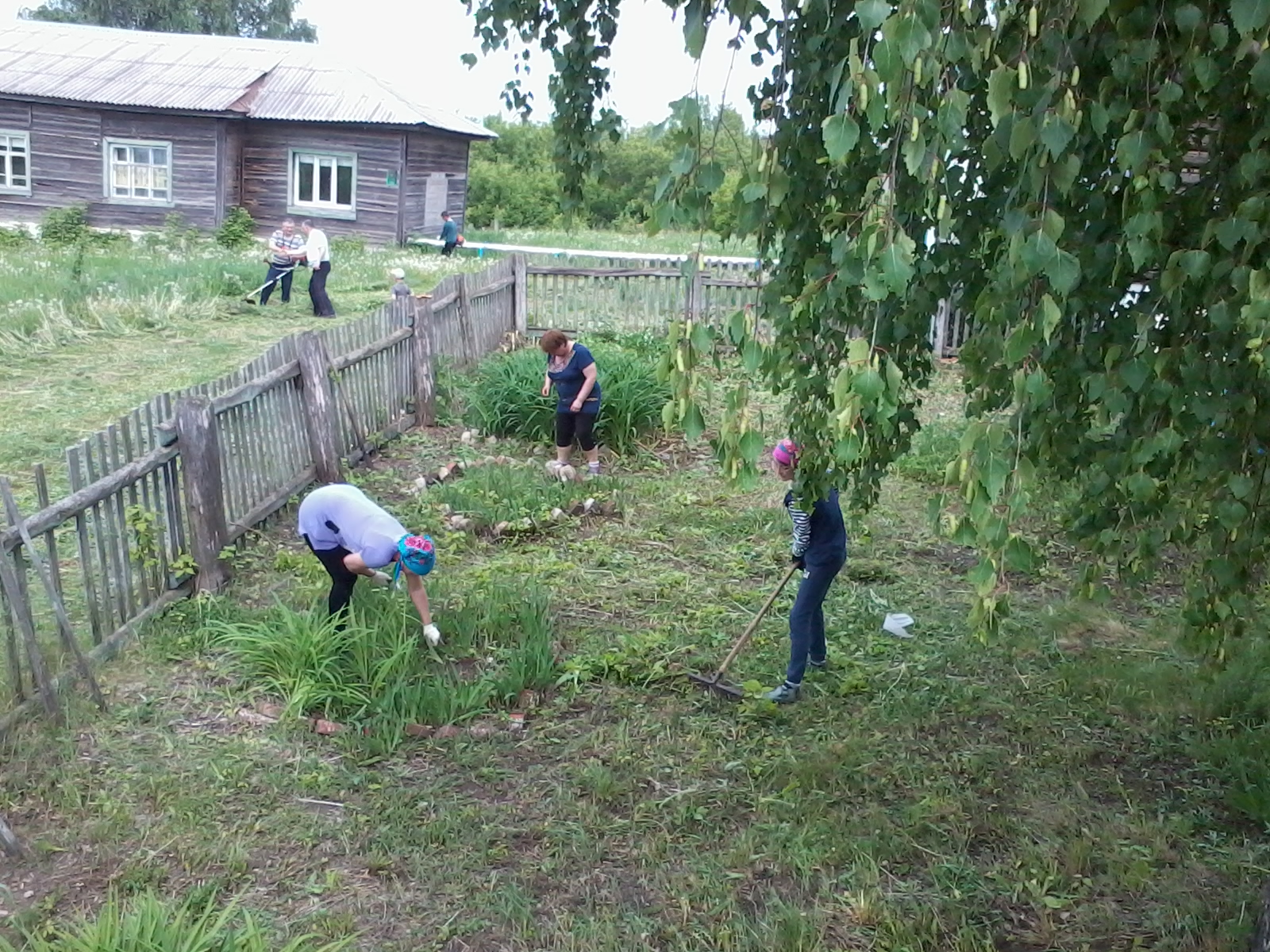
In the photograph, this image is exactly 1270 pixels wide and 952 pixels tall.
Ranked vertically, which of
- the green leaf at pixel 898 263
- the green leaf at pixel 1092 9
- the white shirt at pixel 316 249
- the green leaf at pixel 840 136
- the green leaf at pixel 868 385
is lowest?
the white shirt at pixel 316 249

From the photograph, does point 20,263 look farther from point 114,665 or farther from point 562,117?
point 562,117

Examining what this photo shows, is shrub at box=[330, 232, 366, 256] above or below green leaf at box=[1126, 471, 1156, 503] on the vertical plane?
below

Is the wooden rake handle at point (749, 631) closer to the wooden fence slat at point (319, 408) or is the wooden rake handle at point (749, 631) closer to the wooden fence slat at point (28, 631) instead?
the wooden fence slat at point (28, 631)

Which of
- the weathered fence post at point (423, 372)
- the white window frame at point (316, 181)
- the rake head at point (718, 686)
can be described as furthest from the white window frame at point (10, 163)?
the rake head at point (718, 686)

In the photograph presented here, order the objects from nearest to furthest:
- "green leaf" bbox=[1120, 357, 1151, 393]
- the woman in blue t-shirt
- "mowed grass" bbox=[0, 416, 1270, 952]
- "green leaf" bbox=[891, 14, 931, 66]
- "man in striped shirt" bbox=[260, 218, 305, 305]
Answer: "green leaf" bbox=[891, 14, 931, 66] → "green leaf" bbox=[1120, 357, 1151, 393] → "mowed grass" bbox=[0, 416, 1270, 952] → the woman in blue t-shirt → "man in striped shirt" bbox=[260, 218, 305, 305]

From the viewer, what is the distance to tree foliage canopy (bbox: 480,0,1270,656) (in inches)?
87.8

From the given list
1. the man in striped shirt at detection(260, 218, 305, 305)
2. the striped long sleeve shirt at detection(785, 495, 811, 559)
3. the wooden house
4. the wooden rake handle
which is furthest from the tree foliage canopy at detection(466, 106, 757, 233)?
the striped long sleeve shirt at detection(785, 495, 811, 559)

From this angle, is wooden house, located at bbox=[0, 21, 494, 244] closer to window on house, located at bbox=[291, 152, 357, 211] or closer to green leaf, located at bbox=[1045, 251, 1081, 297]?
window on house, located at bbox=[291, 152, 357, 211]

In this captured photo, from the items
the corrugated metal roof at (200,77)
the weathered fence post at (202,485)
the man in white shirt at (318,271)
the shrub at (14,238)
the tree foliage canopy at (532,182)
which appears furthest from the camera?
the tree foliage canopy at (532,182)

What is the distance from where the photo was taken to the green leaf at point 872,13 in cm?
204

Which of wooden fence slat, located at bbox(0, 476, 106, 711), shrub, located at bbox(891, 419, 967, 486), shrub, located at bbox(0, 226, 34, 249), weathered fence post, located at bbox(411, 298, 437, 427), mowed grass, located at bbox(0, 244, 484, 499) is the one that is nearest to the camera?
wooden fence slat, located at bbox(0, 476, 106, 711)

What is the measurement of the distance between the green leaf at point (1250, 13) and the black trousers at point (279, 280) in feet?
51.0

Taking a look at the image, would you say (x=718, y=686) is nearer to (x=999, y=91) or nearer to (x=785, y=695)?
(x=785, y=695)

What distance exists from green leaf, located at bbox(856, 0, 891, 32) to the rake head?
13.6ft
